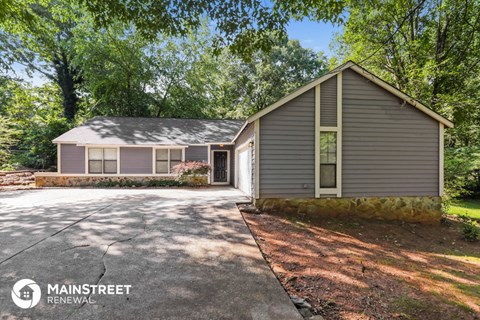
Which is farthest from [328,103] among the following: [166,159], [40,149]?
[40,149]

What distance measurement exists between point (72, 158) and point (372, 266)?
567 inches

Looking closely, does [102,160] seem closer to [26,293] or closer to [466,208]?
[26,293]

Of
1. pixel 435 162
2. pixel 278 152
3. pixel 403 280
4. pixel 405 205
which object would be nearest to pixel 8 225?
pixel 278 152

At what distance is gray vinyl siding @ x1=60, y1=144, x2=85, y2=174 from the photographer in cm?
1284

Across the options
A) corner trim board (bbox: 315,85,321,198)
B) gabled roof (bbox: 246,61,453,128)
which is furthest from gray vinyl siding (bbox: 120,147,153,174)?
corner trim board (bbox: 315,85,321,198)

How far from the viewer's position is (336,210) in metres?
7.81

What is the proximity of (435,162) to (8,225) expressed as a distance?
40.1ft

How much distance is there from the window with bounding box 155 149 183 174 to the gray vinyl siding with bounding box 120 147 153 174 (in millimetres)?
375

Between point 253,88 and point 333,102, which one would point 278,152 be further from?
point 253,88

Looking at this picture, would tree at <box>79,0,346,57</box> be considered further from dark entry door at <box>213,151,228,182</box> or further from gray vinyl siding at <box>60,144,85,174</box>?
gray vinyl siding at <box>60,144,85,174</box>

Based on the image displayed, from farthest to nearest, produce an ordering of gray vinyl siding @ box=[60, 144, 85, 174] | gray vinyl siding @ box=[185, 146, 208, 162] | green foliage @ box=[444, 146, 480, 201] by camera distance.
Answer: gray vinyl siding @ box=[185, 146, 208, 162] → gray vinyl siding @ box=[60, 144, 85, 174] → green foliage @ box=[444, 146, 480, 201]

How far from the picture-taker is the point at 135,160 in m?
13.3

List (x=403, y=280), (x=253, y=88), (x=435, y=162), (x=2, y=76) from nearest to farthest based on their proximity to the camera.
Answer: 1. (x=403, y=280)
2. (x=435, y=162)
3. (x=2, y=76)
4. (x=253, y=88)

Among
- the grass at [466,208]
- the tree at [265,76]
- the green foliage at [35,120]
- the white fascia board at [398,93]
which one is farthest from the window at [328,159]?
the tree at [265,76]
